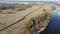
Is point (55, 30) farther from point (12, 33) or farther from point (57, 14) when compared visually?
point (12, 33)

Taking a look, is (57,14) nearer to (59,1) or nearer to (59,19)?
(59,19)

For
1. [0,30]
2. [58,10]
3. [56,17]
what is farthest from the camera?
[56,17]

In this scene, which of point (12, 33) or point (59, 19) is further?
point (59, 19)

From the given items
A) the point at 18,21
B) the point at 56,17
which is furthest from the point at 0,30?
the point at 56,17

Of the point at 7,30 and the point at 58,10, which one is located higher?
the point at 7,30

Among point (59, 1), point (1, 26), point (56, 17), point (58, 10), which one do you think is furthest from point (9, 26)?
point (59, 1)

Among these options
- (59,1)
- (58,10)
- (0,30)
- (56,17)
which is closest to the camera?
(0,30)

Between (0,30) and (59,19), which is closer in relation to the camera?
(0,30)

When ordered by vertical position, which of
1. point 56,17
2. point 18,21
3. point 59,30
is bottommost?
point 59,30

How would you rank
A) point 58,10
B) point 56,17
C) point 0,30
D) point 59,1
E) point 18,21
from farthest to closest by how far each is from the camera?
point 59,1, point 56,17, point 58,10, point 18,21, point 0,30
